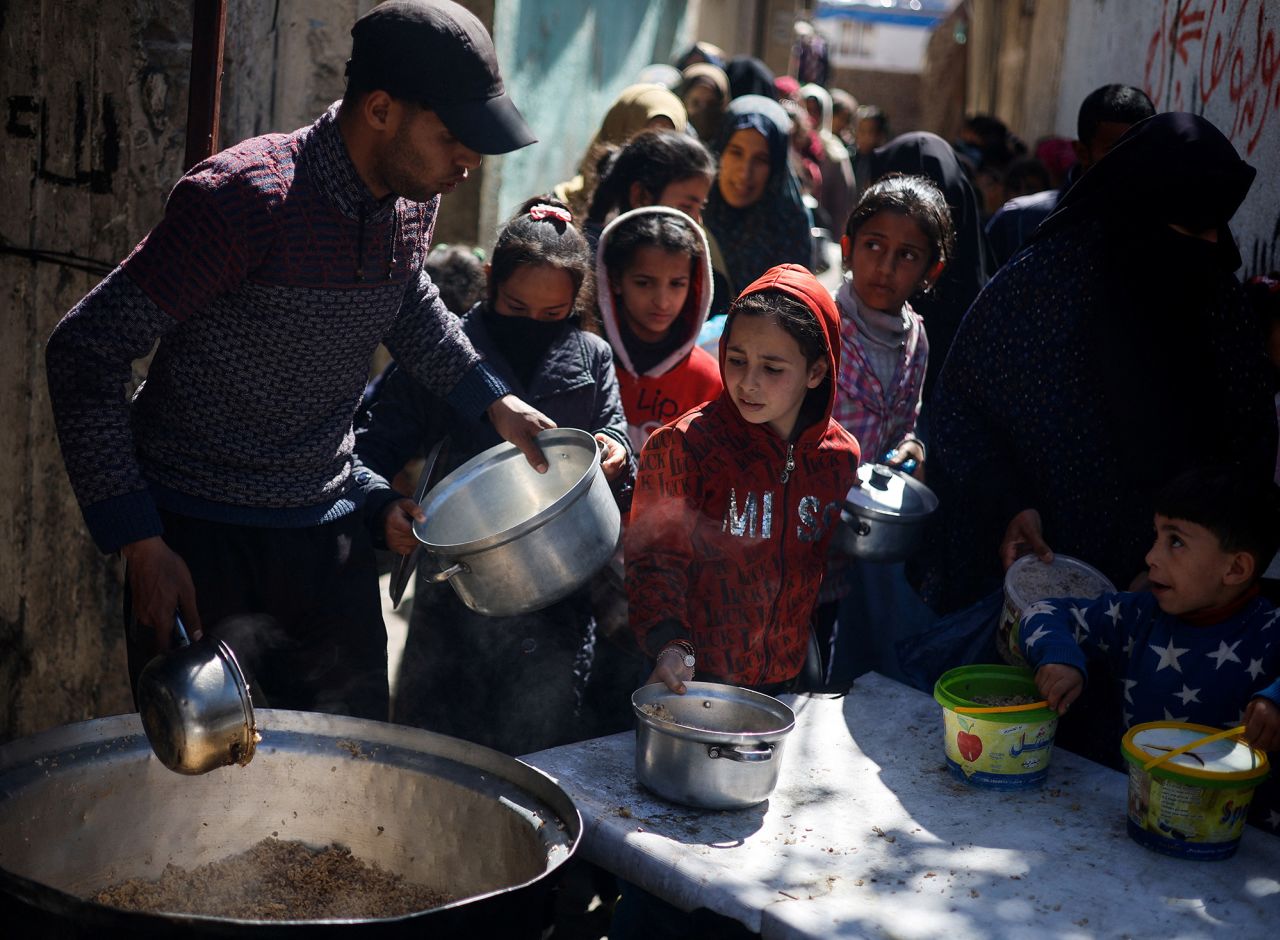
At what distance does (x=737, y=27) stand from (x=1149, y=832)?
741 inches

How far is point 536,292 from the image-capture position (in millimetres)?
3447

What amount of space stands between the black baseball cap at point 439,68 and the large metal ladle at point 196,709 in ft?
3.51

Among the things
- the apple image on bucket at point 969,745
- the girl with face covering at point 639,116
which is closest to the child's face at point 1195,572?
the apple image on bucket at point 969,745

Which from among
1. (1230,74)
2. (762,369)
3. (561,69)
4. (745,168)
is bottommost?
(762,369)

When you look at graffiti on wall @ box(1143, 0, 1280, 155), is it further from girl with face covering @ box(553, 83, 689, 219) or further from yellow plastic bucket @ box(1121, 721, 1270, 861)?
yellow plastic bucket @ box(1121, 721, 1270, 861)

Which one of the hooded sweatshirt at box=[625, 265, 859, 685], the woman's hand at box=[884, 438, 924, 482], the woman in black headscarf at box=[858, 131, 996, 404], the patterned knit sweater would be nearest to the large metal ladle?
the patterned knit sweater

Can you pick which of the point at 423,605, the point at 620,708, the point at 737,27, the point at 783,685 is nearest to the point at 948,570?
the point at 783,685

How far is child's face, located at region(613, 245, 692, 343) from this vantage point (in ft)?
12.3

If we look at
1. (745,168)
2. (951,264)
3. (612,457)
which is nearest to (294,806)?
(612,457)

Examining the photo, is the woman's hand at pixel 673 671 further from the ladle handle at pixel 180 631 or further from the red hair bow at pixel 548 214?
the red hair bow at pixel 548 214

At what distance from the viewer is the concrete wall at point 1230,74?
433 cm

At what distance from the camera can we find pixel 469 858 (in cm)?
238

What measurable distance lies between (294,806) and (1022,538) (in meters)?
1.82

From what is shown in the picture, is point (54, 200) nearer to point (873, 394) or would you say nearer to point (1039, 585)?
point (873, 394)
